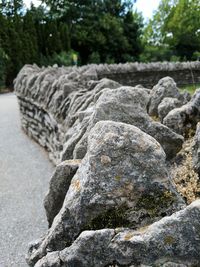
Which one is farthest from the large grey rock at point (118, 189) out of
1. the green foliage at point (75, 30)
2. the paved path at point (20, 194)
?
the green foliage at point (75, 30)

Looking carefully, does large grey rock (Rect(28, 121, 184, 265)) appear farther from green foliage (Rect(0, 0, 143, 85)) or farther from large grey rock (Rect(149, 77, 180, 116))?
green foliage (Rect(0, 0, 143, 85))

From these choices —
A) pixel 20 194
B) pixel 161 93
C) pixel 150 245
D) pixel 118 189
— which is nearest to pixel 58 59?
pixel 20 194

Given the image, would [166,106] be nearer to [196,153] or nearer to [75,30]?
[196,153]

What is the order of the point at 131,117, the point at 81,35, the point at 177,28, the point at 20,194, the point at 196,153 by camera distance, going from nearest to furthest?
the point at 196,153, the point at 131,117, the point at 20,194, the point at 81,35, the point at 177,28

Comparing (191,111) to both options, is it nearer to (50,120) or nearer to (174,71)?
(50,120)

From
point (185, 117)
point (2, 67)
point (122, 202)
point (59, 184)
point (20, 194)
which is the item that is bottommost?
point (20, 194)

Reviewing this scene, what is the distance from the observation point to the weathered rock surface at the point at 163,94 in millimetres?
3803

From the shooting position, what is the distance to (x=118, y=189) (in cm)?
212

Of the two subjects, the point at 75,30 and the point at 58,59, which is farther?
the point at 75,30

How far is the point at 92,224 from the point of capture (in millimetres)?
2111

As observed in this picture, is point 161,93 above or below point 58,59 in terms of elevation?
above

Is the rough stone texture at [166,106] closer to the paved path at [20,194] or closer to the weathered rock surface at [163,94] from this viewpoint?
the weathered rock surface at [163,94]

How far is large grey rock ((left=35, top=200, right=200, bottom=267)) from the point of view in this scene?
178 centimetres

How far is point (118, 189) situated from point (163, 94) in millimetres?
1929
